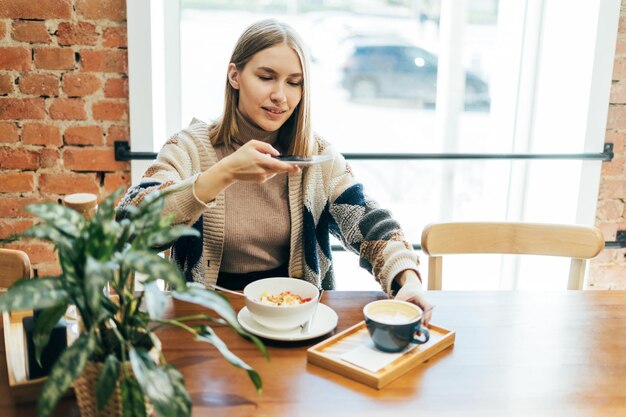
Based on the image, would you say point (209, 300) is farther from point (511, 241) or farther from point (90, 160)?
point (90, 160)

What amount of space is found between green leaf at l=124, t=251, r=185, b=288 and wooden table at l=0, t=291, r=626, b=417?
274mm

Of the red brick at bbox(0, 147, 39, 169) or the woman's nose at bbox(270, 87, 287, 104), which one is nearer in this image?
the woman's nose at bbox(270, 87, 287, 104)

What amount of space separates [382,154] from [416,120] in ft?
0.99

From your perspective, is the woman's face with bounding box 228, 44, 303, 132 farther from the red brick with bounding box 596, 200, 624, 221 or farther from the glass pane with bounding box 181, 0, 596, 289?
the red brick with bounding box 596, 200, 624, 221

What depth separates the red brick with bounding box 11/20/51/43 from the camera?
1961 mm

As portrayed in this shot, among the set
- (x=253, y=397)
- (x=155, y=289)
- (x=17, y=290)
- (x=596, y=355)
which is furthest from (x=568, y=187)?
(x=17, y=290)

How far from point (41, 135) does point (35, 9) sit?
15.4 inches

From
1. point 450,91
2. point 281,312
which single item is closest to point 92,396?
point 281,312

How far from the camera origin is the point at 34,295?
0.68 metres

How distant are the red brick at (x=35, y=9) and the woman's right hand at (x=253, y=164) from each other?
41.1 inches

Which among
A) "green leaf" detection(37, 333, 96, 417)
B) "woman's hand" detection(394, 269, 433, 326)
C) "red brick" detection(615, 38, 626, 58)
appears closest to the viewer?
"green leaf" detection(37, 333, 96, 417)

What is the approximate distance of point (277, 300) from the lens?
116cm

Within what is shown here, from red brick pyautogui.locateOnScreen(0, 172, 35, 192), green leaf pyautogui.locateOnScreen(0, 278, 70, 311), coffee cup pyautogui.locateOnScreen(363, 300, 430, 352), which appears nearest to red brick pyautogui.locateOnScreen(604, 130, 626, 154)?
coffee cup pyautogui.locateOnScreen(363, 300, 430, 352)

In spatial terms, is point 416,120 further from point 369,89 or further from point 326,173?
point 326,173
